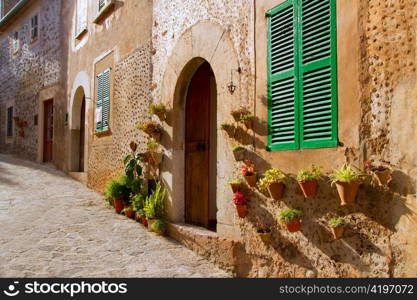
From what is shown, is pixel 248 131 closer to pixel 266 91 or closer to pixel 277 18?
pixel 266 91

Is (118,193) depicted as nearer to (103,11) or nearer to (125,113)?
(125,113)

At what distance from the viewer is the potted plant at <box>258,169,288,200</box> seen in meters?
4.08

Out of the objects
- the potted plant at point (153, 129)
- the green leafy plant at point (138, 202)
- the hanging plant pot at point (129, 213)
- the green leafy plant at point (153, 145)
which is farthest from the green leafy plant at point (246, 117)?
the hanging plant pot at point (129, 213)

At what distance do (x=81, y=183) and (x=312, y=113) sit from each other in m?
7.45

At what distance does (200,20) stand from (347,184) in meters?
3.42

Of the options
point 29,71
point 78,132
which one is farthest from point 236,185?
point 29,71

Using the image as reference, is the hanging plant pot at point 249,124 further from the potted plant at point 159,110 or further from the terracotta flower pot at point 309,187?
the potted plant at point 159,110

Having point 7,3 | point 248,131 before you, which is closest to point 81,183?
point 248,131

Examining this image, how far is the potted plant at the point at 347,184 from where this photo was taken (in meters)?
3.19

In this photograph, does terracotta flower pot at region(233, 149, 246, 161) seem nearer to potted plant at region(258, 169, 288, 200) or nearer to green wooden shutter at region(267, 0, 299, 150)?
green wooden shutter at region(267, 0, 299, 150)

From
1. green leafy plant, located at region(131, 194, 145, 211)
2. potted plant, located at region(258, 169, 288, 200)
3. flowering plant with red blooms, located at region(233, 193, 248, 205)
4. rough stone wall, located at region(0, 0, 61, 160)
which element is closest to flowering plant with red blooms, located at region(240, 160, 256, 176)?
flowering plant with red blooms, located at region(233, 193, 248, 205)

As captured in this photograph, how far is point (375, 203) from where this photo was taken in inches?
127

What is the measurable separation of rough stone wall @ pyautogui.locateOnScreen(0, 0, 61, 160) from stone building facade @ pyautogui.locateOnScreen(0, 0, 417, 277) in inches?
164

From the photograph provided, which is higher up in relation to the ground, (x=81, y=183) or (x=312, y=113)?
(x=312, y=113)
